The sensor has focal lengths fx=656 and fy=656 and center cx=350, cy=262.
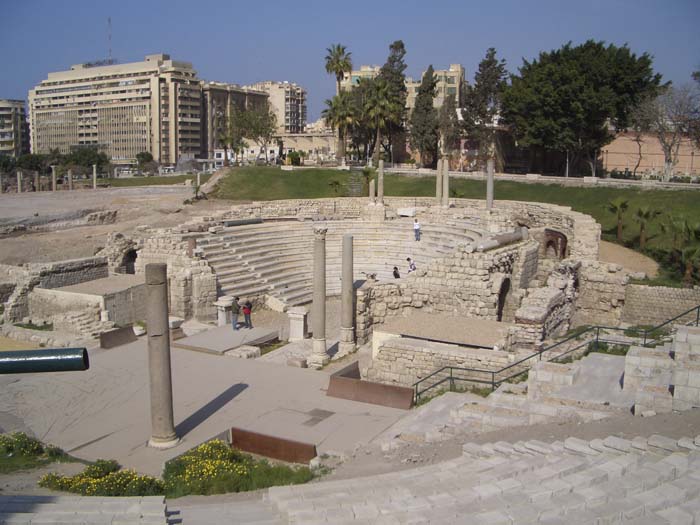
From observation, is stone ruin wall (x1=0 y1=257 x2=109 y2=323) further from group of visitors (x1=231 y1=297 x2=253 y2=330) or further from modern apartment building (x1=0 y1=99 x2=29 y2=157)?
modern apartment building (x1=0 y1=99 x2=29 y2=157)

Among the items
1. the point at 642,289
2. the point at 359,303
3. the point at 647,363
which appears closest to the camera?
the point at 647,363

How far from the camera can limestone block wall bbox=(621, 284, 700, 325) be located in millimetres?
22141

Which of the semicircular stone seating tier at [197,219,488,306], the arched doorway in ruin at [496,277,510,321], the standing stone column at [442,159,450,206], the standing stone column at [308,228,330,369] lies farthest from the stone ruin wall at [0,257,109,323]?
the standing stone column at [442,159,450,206]

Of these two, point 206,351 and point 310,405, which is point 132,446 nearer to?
point 310,405

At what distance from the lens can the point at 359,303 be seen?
20906mm

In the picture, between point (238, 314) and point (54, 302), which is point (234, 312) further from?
point (54, 302)

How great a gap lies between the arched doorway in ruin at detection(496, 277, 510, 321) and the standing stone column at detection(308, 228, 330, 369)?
6.62 metres

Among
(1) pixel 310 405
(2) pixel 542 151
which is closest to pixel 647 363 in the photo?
(1) pixel 310 405

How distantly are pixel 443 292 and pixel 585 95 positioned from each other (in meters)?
30.5

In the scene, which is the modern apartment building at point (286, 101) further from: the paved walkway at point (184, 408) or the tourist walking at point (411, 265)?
the paved walkway at point (184, 408)

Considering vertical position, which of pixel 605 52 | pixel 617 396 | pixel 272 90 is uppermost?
pixel 272 90

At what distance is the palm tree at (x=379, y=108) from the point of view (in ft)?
200

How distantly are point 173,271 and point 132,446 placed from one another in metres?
15.5

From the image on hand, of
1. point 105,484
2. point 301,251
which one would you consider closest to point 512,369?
point 105,484
